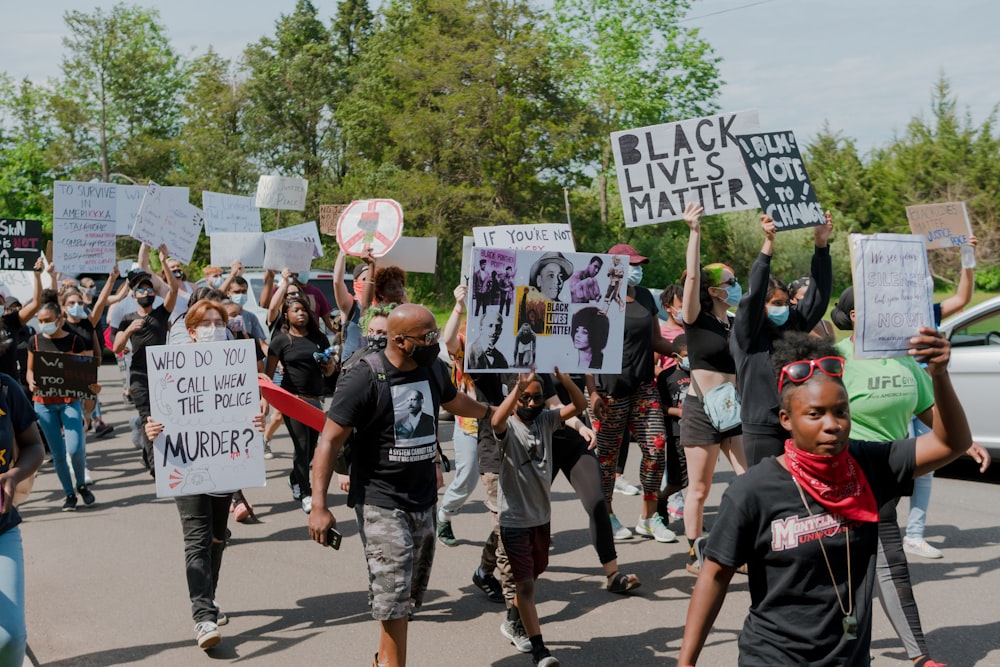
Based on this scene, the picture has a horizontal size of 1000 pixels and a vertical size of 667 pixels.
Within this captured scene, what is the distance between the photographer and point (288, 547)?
26.0 ft

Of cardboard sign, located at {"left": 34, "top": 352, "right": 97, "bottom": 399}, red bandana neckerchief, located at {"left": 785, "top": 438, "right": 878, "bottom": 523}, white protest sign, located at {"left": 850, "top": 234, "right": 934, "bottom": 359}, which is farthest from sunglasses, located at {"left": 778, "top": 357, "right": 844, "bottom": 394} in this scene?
cardboard sign, located at {"left": 34, "top": 352, "right": 97, "bottom": 399}

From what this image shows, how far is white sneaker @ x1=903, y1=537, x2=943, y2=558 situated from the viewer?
7199 mm

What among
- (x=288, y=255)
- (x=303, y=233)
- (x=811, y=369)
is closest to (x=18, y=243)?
(x=303, y=233)

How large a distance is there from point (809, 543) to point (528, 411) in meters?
2.77

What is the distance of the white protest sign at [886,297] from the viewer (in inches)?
148

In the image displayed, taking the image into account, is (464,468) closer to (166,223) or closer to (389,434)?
(389,434)

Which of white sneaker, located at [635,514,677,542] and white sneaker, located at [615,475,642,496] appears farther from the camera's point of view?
white sneaker, located at [615,475,642,496]

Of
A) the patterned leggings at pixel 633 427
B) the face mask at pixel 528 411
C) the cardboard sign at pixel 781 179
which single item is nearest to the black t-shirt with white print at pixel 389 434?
the face mask at pixel 528 411

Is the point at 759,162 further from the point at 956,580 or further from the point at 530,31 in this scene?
the point at 530,31

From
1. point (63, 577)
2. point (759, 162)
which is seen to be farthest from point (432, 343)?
point (63, 577)

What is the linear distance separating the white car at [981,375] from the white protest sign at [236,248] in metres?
8.11

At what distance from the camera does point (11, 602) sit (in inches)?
155

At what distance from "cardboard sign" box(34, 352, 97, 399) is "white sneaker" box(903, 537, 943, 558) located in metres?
7.02

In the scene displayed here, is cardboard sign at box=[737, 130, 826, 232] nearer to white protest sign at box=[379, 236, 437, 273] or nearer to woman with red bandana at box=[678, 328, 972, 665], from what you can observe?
A: woman with red bandana at box=[678, 328, 972, 665]
